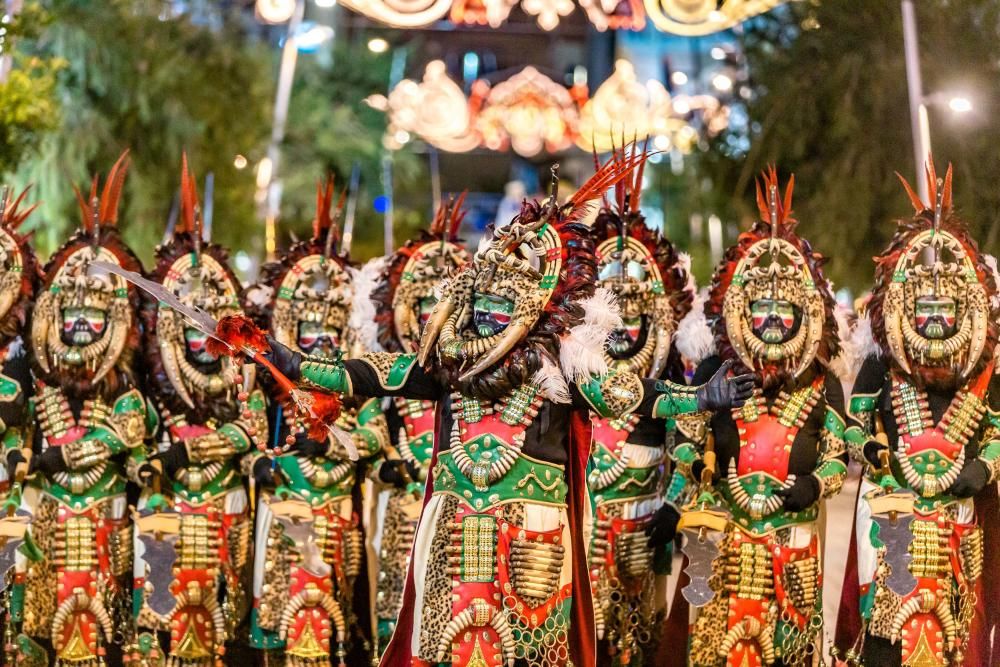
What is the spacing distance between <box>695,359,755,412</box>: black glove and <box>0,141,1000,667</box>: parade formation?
0.06 m

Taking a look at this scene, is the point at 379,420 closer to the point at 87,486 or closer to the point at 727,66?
the point at 87,486

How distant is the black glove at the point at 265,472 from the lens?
8031mm

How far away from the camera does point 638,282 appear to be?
8.24 m

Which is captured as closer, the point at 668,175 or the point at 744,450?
the point at 744,450

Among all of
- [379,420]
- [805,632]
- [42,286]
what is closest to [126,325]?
[42,286]

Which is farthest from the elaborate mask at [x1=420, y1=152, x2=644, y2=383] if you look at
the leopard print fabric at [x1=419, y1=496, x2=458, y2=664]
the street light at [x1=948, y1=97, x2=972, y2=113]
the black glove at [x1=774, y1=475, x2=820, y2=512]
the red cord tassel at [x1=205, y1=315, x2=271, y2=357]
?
the street light at [x1=948, y1=97, x2=972, y2=113]

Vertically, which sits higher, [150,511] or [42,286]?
[42,286]

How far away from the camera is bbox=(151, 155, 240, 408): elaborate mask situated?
8008mm

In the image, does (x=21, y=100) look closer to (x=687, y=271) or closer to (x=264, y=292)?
(x=264, y=292)

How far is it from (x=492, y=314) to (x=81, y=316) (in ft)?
7.89

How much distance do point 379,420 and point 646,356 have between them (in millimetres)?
1398

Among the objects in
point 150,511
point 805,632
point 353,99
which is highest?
point 353,99

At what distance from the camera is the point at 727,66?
1734 centimetres

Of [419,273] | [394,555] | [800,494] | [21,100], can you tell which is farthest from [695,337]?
[21,100]
